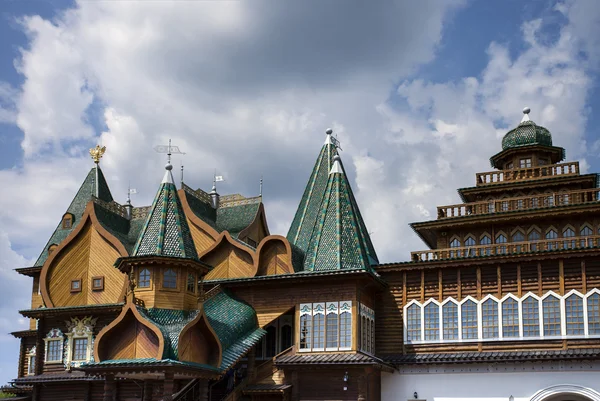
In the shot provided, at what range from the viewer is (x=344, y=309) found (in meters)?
27.5

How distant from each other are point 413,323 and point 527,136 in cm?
1127

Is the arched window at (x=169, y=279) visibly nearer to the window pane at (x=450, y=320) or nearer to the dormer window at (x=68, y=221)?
the window pane at (x=450, y=320)

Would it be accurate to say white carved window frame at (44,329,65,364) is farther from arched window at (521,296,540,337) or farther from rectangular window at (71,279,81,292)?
arched window at (521,296,540,337)

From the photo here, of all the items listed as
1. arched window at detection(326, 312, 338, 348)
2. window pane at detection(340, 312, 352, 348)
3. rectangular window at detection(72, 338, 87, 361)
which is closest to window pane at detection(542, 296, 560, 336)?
window pane at detection(340, 312, 352, 348)

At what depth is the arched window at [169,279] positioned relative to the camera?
26000mm

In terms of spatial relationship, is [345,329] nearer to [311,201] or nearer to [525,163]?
[311,201]

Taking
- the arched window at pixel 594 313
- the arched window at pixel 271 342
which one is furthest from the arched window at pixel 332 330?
the arched window at pixel 594 313

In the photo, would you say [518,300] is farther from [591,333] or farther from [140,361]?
[140,361]

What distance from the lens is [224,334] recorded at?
2658 centimetres

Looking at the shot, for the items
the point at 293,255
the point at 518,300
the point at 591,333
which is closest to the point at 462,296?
the point at 518,300

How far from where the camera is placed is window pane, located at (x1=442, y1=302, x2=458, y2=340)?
27.9 meters

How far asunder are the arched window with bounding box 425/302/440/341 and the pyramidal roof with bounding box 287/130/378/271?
9.04 feet

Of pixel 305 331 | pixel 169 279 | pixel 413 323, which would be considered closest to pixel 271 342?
pixel 305 331

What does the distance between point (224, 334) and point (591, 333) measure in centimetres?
1262
